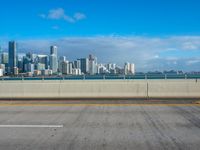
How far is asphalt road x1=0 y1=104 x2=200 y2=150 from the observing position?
26.9 ft

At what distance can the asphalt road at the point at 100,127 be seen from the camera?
26.9ft

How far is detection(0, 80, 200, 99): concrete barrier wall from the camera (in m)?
17.9

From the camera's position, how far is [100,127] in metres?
10.2

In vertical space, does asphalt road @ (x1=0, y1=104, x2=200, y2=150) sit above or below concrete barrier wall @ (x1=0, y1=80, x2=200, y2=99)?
below

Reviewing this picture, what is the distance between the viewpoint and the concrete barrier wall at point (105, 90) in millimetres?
17906

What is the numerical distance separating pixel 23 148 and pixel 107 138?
2.22 m

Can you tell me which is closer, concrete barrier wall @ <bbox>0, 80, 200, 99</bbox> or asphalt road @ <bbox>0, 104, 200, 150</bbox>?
asphalt road @ <bbox>0, 104, 200, 150</bbox>

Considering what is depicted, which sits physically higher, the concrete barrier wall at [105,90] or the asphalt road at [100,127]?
the concrete barrier wall at [105,90]

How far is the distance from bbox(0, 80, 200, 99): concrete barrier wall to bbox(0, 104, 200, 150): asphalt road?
319 centimetres

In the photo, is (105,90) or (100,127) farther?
(105,90)

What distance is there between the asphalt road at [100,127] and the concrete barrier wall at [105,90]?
126 inches

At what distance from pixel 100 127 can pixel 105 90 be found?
8042 millimetres

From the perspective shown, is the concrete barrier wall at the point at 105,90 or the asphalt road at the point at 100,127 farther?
the concrete barrier wall at the point at 105,90

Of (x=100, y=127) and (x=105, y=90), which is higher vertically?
(x=105, y=90)
